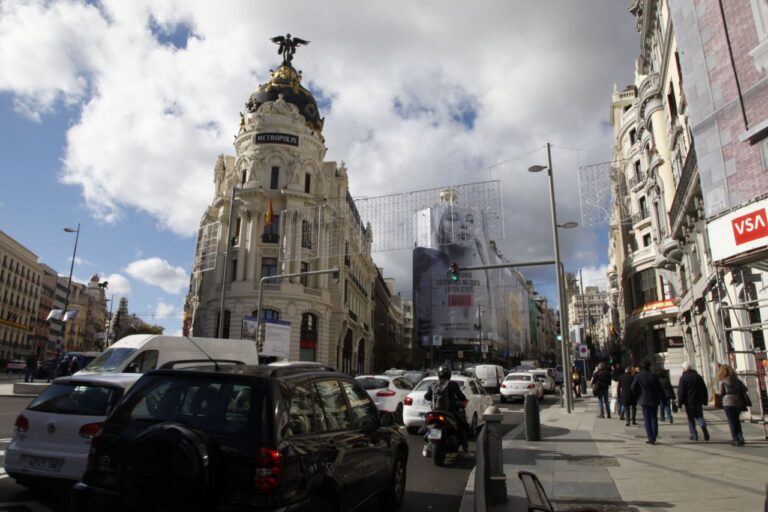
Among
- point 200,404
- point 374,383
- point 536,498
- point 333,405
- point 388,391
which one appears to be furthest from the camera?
point 374,383

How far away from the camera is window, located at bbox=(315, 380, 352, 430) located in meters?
4.43

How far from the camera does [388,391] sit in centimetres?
1546

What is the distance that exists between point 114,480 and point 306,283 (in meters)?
39.0

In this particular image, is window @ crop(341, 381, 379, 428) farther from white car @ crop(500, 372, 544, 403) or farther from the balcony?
white car @ crop(500, 372, 544, 403)

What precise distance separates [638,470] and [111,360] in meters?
12.3

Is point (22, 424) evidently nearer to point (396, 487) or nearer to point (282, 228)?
point (396, 487)

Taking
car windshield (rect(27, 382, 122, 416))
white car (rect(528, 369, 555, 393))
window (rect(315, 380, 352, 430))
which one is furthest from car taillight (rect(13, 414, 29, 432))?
white car (rect(528, 369, 555, 393))

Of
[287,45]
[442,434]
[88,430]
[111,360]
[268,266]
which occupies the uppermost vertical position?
[287,45]

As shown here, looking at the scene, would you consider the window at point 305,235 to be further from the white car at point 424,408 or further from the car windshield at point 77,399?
the car windshield at point 77,399

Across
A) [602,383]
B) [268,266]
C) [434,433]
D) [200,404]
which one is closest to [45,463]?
[200,404]

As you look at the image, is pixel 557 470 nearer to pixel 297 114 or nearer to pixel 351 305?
pixel 297 114

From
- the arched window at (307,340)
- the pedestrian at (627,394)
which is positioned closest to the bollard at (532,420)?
the pedestrian at (627,394)

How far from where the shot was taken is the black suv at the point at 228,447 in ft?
10.5

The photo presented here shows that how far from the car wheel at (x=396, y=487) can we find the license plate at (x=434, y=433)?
99.9 inches
